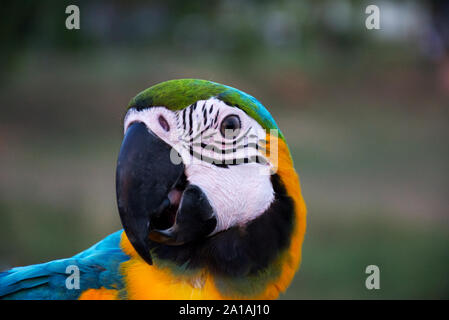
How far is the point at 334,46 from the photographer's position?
19.7 ft

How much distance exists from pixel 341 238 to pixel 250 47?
331 cm

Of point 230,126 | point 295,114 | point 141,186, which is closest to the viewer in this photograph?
point 141,186

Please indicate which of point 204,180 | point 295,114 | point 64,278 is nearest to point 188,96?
point 204,180

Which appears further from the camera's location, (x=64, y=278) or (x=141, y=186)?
(x=64, y=278)

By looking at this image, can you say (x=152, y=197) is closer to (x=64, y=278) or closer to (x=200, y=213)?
(x=200, y=213)

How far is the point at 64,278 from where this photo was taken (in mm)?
1097

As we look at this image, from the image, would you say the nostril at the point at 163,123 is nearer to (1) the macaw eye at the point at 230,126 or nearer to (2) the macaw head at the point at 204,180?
(2) the macaw head at the point at 204,180

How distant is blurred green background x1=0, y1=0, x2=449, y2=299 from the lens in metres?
3.73

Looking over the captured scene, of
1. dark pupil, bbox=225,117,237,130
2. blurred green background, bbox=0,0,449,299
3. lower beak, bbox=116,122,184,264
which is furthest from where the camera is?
blurred green background, bbox=0,0,449,299

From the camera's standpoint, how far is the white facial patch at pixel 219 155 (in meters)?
1.02

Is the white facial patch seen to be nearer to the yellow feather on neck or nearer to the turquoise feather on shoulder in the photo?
the yellow feather on neck

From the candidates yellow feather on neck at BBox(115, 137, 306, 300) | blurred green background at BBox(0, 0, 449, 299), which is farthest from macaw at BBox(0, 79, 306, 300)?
blurred green background at BBox(0, 0, 449, 299)

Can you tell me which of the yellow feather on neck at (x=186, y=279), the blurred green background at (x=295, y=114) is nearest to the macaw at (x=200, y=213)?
the yellow feather on neck at (x=186, y=279)

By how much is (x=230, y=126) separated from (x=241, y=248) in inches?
12.0
